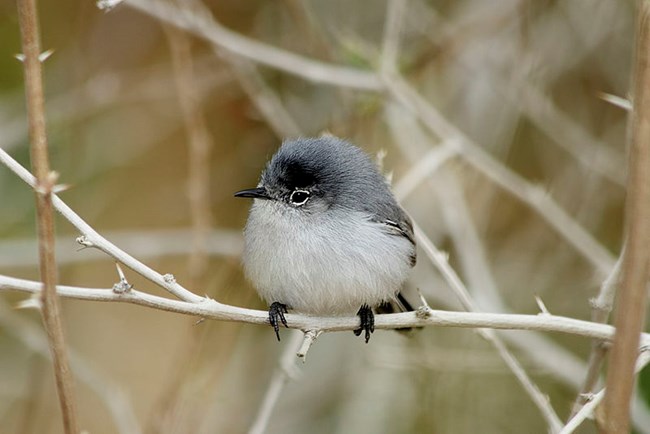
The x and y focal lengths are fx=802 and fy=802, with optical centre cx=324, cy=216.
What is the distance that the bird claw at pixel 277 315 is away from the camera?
2907 mm

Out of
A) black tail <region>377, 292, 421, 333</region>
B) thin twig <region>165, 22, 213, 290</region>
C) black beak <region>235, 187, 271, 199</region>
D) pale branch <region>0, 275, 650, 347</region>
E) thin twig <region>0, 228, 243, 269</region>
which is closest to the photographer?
pale branch <region>0, 275, 650, 347</region>

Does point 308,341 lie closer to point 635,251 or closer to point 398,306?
point 398,306

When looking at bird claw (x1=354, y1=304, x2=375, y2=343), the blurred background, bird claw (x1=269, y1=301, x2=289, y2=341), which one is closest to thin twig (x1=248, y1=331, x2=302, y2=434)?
bird claw (x1=269, y1=301, x2=289, y2=341)

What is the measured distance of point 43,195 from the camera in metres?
1.68

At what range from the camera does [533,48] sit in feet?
16.8

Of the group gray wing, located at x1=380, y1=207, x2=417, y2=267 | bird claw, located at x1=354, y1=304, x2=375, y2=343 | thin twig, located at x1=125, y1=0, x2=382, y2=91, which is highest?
thin twig, located at x1=125, y1=0, x2=382, y2=91

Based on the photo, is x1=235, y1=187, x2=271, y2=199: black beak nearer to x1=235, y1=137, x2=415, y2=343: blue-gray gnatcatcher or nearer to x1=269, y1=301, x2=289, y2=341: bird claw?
x1=235, y1=137, x2=415, y2=343: blue-gray gnatcatcher

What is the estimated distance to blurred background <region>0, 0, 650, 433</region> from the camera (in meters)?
4.49

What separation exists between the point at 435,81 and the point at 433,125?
4.43 feet

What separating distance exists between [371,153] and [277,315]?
1.72 metres

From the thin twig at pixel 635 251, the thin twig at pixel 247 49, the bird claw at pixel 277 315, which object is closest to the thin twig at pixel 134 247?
the thin twig at pixel 247 49

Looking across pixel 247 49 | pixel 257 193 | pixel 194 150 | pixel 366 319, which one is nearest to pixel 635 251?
pixel 366 319

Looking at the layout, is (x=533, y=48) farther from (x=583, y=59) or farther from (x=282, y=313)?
(x=282, y=313)

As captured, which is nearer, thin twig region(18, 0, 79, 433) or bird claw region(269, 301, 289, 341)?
thin twig region(18, 0, 79, 433)
